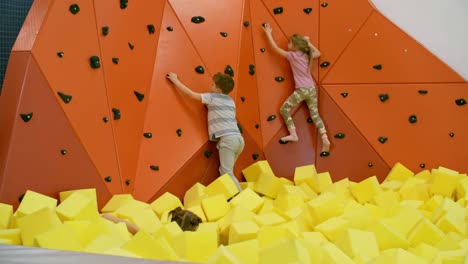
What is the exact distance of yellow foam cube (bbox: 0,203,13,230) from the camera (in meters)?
3.15

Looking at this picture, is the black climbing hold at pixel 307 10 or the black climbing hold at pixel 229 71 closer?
the black climbing hold at pixel 229 71

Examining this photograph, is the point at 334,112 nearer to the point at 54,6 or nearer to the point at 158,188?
the point at 158,188

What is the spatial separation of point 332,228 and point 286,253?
0.89 meters

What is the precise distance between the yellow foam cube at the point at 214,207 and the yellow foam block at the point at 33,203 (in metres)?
1.11

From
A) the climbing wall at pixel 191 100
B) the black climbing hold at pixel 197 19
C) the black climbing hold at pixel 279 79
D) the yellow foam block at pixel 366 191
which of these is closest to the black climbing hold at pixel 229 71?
the climbing wall at pixel 191 100

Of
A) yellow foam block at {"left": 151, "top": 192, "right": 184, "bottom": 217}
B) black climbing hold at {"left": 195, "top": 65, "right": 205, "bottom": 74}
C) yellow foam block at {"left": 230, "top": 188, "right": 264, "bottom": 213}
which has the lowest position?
yellow foam block at {"left": 151, "top": 192, "right": 184, "bottom": 217}

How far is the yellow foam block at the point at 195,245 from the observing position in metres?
2.96

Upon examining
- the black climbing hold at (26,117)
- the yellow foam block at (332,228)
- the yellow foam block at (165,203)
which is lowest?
the yellow foam block at (165,203)

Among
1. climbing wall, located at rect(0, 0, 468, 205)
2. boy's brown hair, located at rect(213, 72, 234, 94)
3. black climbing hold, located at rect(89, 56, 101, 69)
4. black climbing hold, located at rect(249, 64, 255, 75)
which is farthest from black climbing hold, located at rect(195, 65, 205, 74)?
black climbing hold, located at rect(89, 56, 101, 69)

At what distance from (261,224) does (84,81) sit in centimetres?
152

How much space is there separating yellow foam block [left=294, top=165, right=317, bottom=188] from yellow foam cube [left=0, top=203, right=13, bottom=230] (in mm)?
2583

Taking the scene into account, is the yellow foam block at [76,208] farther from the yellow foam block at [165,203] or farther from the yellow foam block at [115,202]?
the yellow foam block at [165,203]

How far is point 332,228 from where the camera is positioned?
132 inches

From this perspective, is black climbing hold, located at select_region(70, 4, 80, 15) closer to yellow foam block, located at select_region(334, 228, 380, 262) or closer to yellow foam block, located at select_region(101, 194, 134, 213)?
yellow foam block, located at select_region(101, 194, 134, 213)
